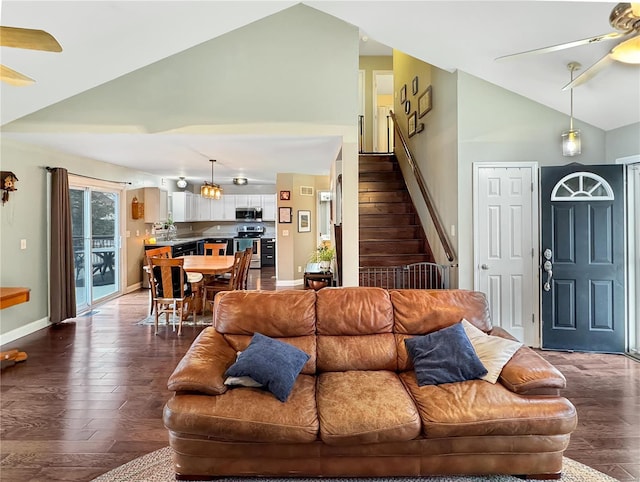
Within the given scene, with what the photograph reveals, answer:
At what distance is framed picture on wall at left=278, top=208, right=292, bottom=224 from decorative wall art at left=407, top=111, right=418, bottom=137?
328cm

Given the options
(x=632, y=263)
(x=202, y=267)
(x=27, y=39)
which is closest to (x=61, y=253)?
(x=202, y=267)

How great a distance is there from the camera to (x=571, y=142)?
424cm

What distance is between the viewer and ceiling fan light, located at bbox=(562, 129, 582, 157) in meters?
4.24

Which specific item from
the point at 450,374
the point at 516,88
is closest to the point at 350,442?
the point at 450,374

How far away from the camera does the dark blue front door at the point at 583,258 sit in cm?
429

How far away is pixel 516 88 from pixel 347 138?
1.96m

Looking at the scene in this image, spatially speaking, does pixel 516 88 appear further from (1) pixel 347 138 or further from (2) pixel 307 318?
(2) pixel 307 318

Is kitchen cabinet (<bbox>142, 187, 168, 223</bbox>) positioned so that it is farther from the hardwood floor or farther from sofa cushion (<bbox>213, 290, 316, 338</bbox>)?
sofa cushion (<bbox>213, 290, 316, 338</bbox>)

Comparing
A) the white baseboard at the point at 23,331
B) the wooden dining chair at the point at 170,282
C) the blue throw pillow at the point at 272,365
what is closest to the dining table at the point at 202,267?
the wooden dining chair at the point at 170,282

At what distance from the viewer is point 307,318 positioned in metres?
2.80

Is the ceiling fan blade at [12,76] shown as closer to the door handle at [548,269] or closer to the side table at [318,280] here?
the side table at [318,280]

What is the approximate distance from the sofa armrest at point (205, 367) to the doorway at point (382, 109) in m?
7.85

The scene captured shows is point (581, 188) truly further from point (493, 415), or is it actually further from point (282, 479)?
point (282, 479)

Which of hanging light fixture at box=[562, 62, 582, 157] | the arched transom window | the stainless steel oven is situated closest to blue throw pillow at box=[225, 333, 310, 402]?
the arched transom window
